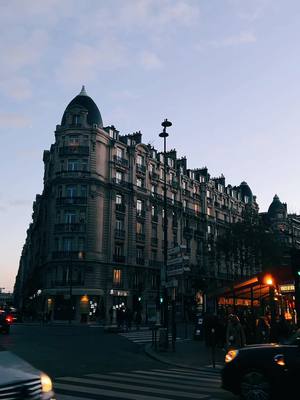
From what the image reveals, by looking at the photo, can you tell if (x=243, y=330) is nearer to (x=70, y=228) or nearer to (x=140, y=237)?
(x=70, y=228)

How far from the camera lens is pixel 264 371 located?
7.33 meters

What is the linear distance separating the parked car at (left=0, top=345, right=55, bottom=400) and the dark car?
378cm

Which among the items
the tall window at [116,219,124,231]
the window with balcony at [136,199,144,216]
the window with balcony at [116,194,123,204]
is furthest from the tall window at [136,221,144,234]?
the window with balcony at [116,194,123,204]

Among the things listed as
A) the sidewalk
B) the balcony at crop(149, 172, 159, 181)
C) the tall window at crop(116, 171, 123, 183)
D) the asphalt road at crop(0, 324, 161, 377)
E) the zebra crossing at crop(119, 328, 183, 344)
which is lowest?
the zebra crossing at crop(119, 328, 183, 344)

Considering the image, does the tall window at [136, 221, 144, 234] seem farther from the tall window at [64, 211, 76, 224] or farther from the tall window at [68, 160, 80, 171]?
the tall window at [68, 160, 80, 171]

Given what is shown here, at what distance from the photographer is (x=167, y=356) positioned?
16.4m

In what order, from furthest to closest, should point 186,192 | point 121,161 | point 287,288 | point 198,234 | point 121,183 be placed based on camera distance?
1. point 198,234
2. point 186,192
3. point 121,161
4. point 121,183
5. point 287,288

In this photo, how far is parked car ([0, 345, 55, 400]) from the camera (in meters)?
4.41

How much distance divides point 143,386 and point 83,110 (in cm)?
4669

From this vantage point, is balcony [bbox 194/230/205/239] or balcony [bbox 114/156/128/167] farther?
balcony [bbox 194/230/205/239]

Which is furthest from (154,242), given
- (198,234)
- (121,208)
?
(198,234)

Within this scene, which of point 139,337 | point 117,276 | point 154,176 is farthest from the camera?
point 154,176

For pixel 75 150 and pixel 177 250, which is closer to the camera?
pixel 177 250

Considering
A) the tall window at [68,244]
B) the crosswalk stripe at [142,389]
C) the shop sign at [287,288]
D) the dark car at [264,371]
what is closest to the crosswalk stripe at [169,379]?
the crosswalk stripe at [142,389]
